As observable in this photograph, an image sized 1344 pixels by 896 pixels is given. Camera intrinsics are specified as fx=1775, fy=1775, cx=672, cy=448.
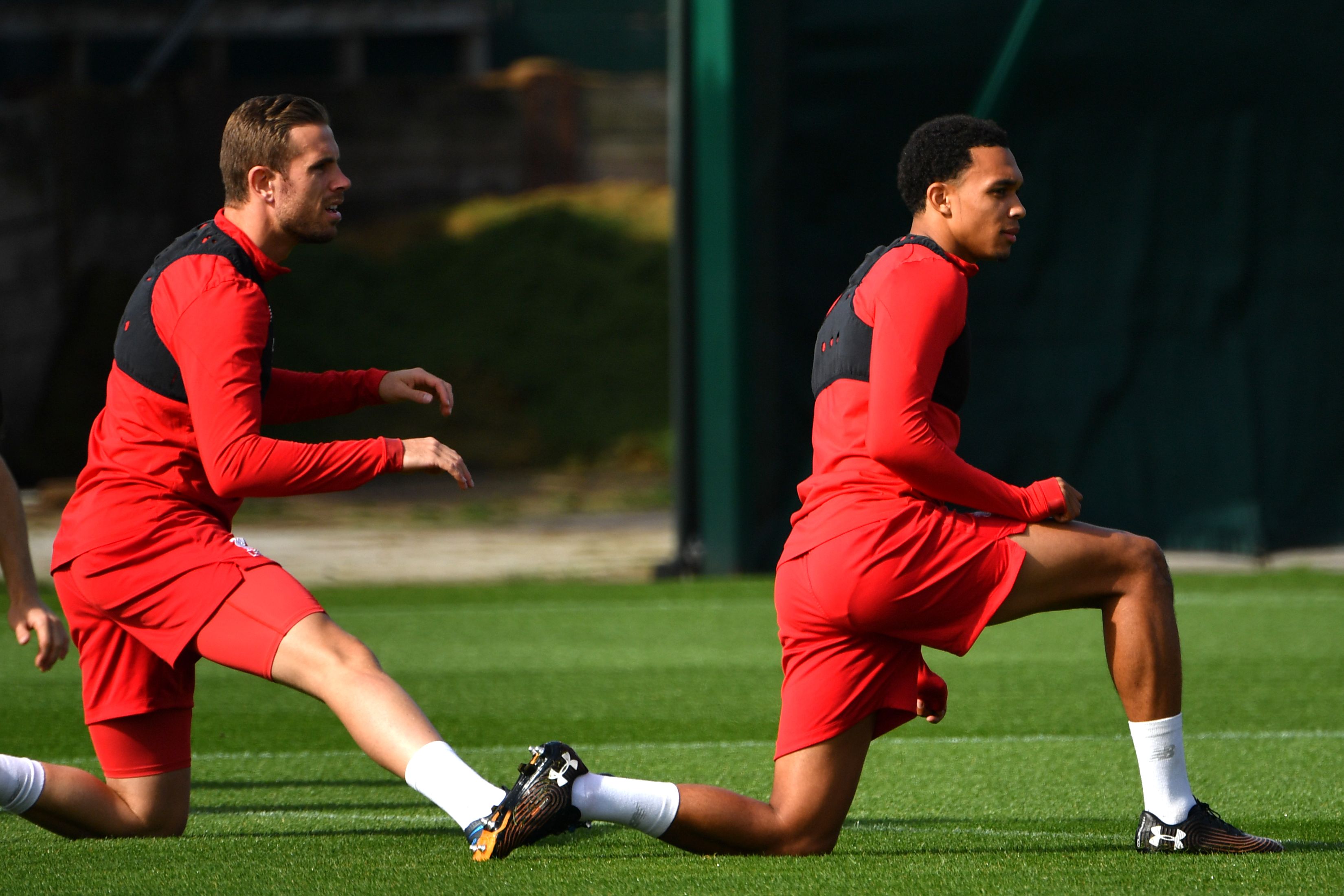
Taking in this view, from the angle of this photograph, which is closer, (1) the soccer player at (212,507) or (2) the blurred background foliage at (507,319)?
(1) the soccer player at (212,507)

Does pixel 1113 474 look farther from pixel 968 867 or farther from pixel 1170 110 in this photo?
pixel 968 867

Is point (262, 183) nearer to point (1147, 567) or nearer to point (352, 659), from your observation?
point (352, 659)

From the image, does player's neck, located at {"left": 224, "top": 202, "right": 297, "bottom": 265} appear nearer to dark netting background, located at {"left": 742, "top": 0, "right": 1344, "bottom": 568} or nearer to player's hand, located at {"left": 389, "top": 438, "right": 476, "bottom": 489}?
player's hand, located at {"left": 389, "top": 438, "right": 476, "bottom": 489}

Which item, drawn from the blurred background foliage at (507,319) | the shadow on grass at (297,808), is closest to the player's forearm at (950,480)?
the shadow on grass at (297,808)

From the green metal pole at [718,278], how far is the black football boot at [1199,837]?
626 centimetres

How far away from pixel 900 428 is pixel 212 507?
151 centimetres

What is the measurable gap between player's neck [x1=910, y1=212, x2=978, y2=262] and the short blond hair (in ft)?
4.29

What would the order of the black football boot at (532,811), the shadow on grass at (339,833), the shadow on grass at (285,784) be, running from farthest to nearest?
the shadow on grass at (285,784) → the shadow on grass at (339,833) → the black football boot at (532,811)

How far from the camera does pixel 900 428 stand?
3.58m

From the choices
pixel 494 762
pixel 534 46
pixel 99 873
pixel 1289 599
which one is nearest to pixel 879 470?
pixel 99 873

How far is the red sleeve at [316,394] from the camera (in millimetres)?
4176

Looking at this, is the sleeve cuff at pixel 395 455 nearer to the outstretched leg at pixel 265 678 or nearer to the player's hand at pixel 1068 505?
the outstretched leg at pixel 265 678

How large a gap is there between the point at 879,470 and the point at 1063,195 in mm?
6896

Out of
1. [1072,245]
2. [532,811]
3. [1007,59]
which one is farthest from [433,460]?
[1072,245]
